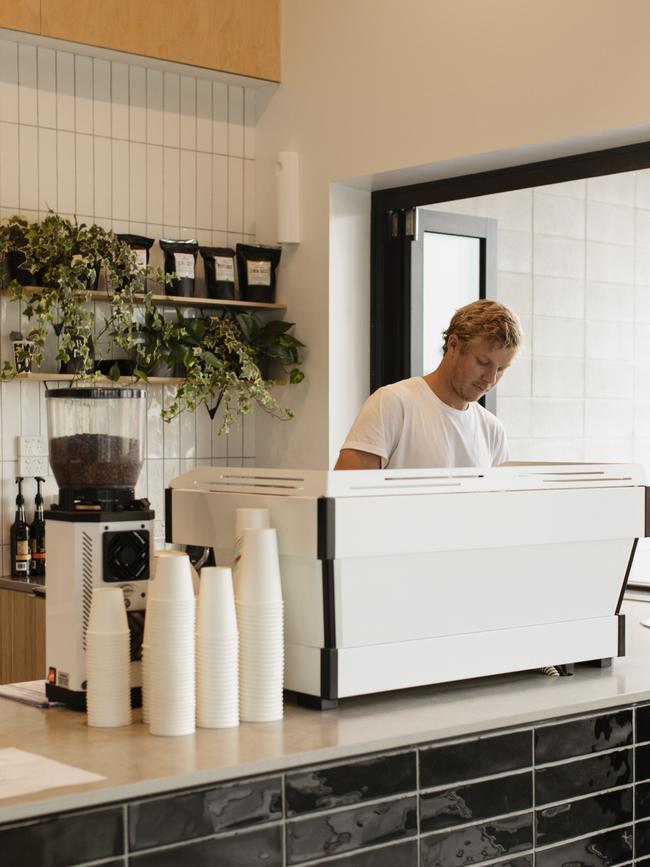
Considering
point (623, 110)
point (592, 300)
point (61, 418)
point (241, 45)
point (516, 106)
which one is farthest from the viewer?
point (592, 300)

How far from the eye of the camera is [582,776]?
1.95 meters

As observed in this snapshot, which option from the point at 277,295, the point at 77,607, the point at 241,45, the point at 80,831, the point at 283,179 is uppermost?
the point at 241,45

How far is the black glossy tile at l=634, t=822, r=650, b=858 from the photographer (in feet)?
6.66

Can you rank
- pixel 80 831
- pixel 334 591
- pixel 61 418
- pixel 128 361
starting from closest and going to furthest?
pixel 80 831 < pixel 334 591 < pixel 61 418 < pixel 128 361

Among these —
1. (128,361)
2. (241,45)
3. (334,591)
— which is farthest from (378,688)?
(241,45)

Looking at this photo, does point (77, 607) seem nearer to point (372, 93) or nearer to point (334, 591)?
point (334, 591)

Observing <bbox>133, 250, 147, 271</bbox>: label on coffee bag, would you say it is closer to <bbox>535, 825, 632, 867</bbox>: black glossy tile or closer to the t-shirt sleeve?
the t-shirt sleeve

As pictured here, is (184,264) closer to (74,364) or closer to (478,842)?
(74,364)

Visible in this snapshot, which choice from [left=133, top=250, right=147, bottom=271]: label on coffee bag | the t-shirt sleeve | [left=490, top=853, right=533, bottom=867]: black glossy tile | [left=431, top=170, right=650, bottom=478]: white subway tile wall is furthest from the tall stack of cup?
[left=431, top=170, right=650, bottom=478]: white subway tile wall

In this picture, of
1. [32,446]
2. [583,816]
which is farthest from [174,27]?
[583,816]

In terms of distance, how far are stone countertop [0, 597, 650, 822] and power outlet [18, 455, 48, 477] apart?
2256 millimetres

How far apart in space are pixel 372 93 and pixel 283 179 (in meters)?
0.51

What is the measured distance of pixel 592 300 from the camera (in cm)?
527

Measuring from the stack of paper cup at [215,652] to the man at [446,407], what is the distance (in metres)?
1.15
